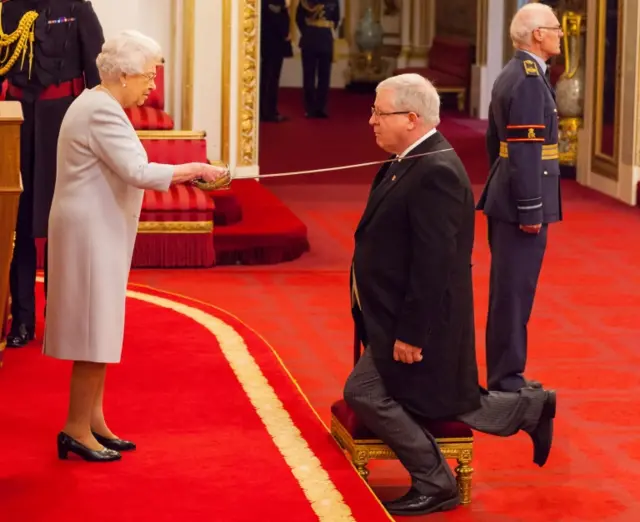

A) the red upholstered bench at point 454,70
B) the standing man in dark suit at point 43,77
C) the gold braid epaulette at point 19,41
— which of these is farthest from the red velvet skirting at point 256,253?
the red upholstered bench at point 454,70

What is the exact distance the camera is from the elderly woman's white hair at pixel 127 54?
4672 mm

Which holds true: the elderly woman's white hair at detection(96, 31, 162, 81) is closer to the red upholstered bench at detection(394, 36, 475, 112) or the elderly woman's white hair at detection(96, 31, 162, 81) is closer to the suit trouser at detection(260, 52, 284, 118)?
the suit trouser at detection(260, 52, 284, 118)

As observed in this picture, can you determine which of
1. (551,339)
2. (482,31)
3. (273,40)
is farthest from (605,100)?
(482,31)

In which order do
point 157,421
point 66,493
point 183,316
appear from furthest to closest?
point 183,316 → point 157,421 → point 66,493

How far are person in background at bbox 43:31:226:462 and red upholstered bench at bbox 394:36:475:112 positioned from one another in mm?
13918

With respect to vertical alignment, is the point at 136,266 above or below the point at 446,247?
below

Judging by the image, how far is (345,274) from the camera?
8.77 m

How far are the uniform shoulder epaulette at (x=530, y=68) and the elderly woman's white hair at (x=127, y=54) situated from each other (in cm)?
159

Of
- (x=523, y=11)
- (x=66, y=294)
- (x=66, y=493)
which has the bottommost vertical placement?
(x=66, y=493)

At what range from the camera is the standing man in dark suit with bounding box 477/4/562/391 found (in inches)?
221

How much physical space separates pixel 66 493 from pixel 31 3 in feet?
8.80

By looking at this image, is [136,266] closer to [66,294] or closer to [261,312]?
[261,312]

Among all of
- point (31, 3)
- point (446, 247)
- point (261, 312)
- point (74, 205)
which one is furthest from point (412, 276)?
point (261, 312)

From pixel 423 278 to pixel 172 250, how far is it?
4431 mm
